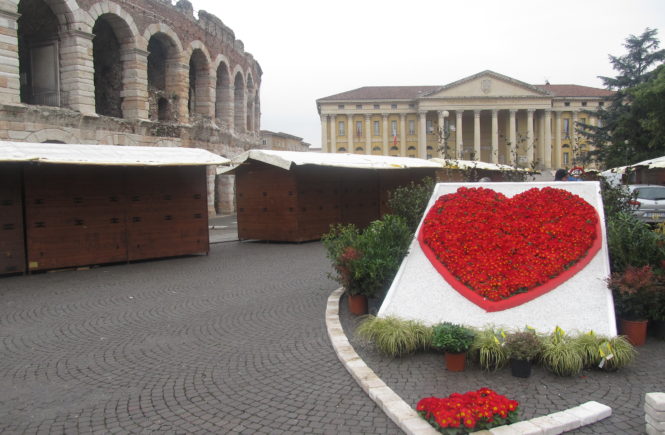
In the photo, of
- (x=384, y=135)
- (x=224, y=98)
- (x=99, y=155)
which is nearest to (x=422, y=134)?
(x=384, y=135)

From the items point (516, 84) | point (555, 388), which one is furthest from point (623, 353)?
point (516, 84)

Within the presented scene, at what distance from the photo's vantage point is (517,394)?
16.1ft

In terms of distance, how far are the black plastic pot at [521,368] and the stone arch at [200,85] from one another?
28.0 meters

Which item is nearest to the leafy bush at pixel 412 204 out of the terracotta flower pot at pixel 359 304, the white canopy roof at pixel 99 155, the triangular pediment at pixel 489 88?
the terracotta flower pot at pixel 359 304

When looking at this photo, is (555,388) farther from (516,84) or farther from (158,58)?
(516,84)

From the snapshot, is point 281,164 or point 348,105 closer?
point 281,164

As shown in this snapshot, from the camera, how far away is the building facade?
2058 centimetres

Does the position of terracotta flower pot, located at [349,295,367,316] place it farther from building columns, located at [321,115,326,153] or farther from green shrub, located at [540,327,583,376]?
building columns, located at [321,115,326,153]

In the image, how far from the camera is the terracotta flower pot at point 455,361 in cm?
546

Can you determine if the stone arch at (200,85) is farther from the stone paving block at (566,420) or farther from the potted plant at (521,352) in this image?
the stone paving block at (566,420)

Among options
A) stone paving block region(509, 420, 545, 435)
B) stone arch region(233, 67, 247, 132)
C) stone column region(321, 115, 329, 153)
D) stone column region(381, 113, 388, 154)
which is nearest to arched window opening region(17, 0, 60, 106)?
stone arch region(233, 67, 247, 132)

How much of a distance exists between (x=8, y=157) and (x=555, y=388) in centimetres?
1100

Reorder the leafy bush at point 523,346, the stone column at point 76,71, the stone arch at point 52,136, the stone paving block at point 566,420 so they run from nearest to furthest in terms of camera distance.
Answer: the stone paving block at point 566,420 < the leafy bush at point 523,346 < the stone arch at point 52,136 < the stone column at point 76,71

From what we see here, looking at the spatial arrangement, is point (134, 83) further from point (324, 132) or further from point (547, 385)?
point (324, 132)
